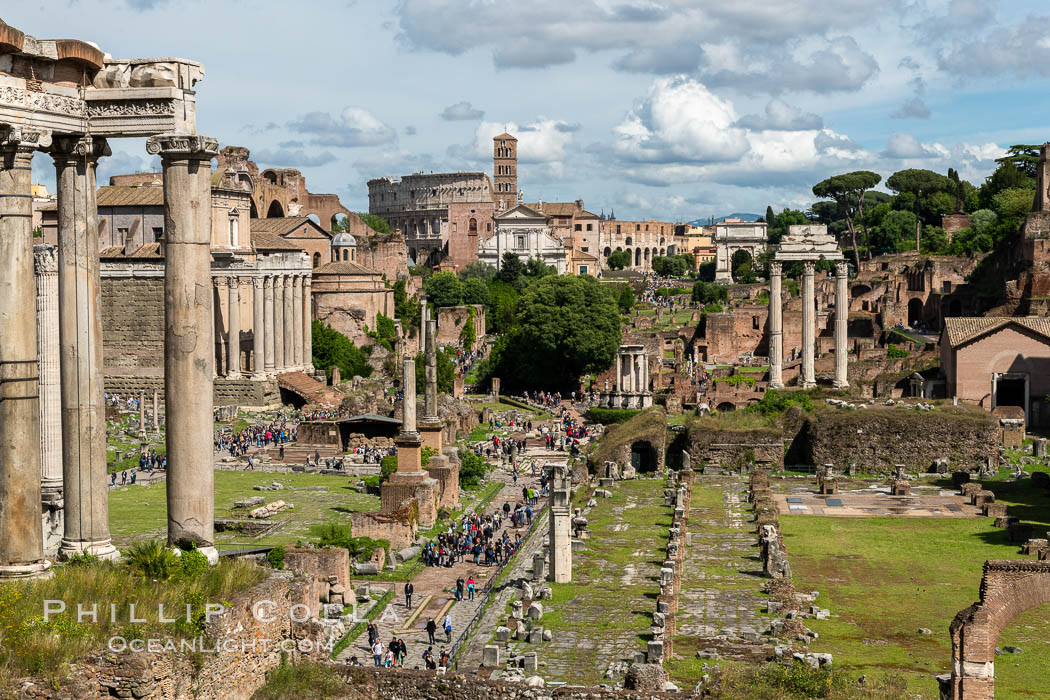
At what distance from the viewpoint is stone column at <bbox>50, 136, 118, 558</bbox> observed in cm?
1420

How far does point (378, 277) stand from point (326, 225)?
32783 millimetres

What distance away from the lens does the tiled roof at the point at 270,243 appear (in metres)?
75.2

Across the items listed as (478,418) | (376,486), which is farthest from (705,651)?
(478,418)

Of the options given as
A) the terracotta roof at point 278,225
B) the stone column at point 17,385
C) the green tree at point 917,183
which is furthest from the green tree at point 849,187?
the stone column at point 17,385

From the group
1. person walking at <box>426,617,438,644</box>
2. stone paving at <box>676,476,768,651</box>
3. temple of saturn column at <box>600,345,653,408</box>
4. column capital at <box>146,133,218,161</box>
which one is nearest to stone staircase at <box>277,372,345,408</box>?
temple of saturn column at <box>600,345,653,408</box>

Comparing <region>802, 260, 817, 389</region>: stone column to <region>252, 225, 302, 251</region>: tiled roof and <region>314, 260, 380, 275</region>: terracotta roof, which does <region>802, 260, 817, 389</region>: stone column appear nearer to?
<region>314, 260, 380, 275</region>: terracotta roof

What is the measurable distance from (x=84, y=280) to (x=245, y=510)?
23624 millimetres

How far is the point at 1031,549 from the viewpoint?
30500 mm

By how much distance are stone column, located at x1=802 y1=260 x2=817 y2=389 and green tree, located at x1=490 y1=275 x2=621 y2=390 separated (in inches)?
639

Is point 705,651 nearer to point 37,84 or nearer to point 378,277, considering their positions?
point 37,84

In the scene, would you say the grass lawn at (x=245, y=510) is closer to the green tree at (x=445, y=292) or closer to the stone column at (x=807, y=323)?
the stone column at (x=807, y=323)

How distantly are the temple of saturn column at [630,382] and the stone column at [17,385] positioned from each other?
46391 mm

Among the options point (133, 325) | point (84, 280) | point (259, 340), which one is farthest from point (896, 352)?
point (84, 280)

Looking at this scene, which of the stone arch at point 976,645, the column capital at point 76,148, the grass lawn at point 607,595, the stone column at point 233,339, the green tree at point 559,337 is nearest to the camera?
the column capital at point 76,148
